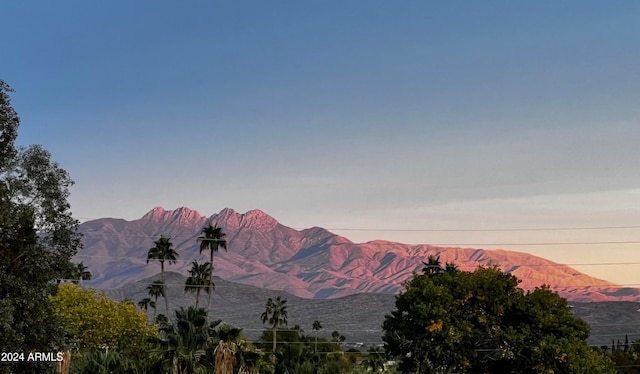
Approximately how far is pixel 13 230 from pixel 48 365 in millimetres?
6230

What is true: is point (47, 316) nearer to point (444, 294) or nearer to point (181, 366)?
point (181, 366)

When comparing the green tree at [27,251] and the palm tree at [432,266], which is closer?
the green tree at [27,251]

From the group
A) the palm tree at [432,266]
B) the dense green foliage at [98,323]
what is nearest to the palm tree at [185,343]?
the dense green foliage at [98,323]

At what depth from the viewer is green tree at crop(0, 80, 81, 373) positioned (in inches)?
1151

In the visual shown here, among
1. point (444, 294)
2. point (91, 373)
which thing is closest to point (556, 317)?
point (444, 294)

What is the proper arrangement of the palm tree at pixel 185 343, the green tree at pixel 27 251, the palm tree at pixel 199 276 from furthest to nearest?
the palm tree at pixel 199 276, the palm tree at pixel 185 343, the green tree at pixel 27 251

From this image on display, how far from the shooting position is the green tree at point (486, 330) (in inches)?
2105

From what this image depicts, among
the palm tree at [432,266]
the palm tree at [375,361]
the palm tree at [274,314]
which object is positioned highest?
the palm tree at [432,266]

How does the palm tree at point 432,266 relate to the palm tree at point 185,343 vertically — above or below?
above

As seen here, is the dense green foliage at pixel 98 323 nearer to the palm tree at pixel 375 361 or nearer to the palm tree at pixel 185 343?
the palm tree at pixel 185 343

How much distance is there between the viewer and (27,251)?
30156 mm

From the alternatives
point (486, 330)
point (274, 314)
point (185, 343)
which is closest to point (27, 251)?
point (185, 343)

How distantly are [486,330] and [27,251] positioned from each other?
37154 mm

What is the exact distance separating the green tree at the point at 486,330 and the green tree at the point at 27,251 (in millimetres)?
29970
